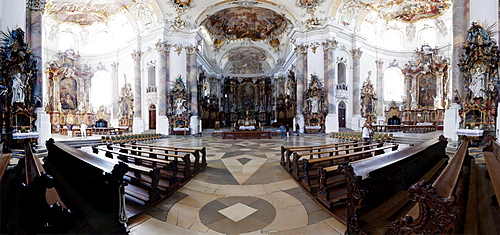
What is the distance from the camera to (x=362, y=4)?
64.0ft

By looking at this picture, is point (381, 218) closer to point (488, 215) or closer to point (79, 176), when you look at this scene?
point (488, 215)

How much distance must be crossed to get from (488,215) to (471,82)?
413 inches

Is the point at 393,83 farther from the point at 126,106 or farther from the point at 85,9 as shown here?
the point at 85,9

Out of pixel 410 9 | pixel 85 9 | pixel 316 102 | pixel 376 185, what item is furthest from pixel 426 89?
pixel 85 9

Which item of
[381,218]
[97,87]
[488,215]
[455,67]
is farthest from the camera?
[97,87]

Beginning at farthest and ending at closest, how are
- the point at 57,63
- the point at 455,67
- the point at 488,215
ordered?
the point at 57,63
the point at 455,67
the point at 488,215

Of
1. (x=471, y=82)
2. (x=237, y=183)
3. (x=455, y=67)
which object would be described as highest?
(x=455, y=67)

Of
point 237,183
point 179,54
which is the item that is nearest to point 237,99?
point 179,54

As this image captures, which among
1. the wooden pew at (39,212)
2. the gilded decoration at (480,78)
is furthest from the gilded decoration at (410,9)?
the wooden pew at (39,212)

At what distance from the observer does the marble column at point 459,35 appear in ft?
33.9

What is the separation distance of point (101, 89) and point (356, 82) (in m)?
28.0

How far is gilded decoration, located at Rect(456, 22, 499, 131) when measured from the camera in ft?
29.1

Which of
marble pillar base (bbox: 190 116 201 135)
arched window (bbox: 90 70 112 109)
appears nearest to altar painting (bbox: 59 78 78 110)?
arched window (bbox: 90 70 112 109)

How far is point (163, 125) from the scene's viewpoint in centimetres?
1875
